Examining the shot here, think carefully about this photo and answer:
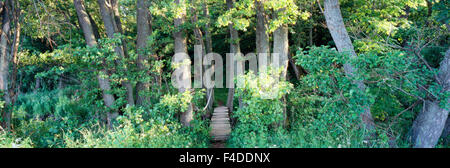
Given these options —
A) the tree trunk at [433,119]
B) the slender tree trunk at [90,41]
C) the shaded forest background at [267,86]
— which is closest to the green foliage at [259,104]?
the shaded forest background at [267,86]

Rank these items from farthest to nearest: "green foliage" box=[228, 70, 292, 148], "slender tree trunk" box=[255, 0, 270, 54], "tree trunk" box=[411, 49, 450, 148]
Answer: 1. "slender tree trunk" box=[255, 0, 270, 54]
2. "green foliage" box=[228, 70, 292, 148]
3. "tree trunk" box=[411, 49, 450, 148]

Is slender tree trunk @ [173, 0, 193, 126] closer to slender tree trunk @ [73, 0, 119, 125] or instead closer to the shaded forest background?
the shaded forest background

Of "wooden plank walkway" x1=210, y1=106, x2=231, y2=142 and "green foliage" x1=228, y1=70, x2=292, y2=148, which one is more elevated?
"green foliage" x1=228, y1=70, x2=292, y2=148

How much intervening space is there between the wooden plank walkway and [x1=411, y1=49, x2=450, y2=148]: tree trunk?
4593mm

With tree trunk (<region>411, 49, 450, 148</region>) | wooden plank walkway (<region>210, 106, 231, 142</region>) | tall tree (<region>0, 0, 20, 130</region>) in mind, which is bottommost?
wooden plank walkway (<region>210, 106, 231, 142</region>)

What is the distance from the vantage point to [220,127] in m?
8.98

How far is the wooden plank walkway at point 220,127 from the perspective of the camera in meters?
7.60

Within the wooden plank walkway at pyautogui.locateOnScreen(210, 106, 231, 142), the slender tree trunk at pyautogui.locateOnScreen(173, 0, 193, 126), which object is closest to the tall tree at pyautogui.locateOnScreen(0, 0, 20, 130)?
the slender tree trunk at pyautogui.locateOnScreen(173, 0, 193, 126)

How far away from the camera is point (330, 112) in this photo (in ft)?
16.4

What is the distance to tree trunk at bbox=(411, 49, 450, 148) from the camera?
4.75 meters

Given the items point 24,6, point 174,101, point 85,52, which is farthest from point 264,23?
point 24,6

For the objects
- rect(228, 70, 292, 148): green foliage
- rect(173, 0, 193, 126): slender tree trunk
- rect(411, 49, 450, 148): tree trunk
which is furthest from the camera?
rect(173, 0, 193, 126): slender tree trunk

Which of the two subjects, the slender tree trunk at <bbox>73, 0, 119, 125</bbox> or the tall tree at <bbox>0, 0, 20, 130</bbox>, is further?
the slender tree trunk at <bbox>73, 0, 119, 125</bbox>

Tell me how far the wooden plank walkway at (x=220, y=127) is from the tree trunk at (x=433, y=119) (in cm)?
459
